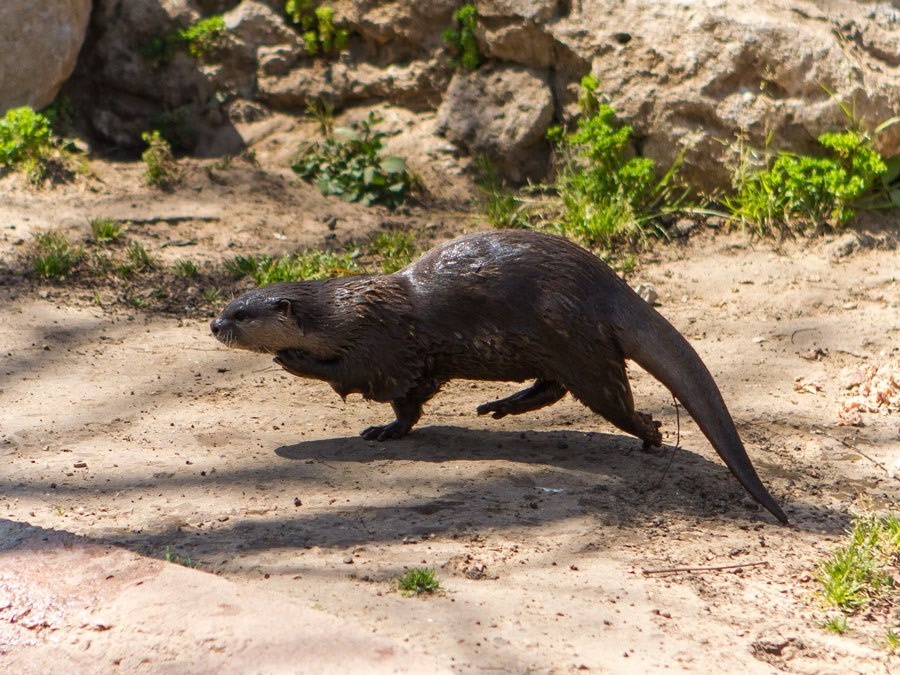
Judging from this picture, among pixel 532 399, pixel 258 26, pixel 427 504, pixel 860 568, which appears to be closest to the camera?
pixel 860 568

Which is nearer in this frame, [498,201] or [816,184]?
[816,184]

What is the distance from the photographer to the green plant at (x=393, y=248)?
234 inches

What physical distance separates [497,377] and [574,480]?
0.48m

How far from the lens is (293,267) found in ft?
19.3

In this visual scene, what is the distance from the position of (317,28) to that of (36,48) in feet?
6.75

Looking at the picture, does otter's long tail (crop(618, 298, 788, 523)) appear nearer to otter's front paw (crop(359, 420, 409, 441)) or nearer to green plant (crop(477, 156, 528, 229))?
otter's front paw (crop(359, 420, 409, 441))

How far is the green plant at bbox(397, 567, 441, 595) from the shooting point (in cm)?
279

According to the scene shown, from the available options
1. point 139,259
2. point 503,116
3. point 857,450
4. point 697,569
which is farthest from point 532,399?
point 503,116

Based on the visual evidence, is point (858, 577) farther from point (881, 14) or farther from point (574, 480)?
point (881, 14)

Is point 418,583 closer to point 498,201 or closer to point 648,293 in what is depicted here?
point 648,293

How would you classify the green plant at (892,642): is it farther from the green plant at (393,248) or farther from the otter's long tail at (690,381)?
the green plant at (393,248)

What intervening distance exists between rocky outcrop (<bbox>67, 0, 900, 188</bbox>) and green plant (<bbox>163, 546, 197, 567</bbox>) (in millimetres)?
4547

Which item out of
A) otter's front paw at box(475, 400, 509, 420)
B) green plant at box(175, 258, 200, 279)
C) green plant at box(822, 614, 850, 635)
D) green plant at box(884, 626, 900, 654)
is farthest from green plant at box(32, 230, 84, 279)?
green plant at box(884, 626, 900, 654)

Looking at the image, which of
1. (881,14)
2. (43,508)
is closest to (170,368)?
(43,508)
